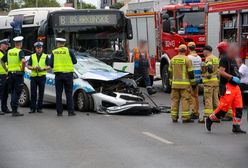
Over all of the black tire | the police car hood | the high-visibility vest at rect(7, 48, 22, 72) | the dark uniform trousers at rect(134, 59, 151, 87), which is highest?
the high-visibility vest at rect(7, 48, 22, 72)

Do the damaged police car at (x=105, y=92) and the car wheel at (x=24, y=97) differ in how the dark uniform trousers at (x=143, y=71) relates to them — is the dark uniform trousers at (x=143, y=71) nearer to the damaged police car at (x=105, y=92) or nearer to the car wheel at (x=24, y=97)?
the damaged police car at (x=105, y=92)

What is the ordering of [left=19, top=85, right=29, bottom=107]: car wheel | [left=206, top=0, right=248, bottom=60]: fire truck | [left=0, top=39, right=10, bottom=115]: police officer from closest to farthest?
[left=0, top=39, right=10, bottom=115]: police officer
[left=19, top=85, right=29, bottom=107]: car wheel
[left=206, top=0, right=248, bottom=60]: fire truck

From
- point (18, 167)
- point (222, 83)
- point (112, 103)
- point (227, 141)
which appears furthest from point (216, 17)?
point (18, 167)

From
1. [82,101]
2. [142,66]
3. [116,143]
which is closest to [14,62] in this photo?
[82,101]

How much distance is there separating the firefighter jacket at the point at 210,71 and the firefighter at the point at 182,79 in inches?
11.5

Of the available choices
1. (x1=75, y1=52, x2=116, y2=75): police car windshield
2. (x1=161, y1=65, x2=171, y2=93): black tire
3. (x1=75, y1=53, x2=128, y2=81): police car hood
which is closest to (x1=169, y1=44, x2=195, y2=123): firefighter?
(x1=75, y1=53, x2=128, y2=81): police car hood

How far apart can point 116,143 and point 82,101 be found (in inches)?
179

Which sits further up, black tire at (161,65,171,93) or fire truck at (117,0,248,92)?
fire truck at (117,0,248,92)

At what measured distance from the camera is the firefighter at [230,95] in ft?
35.6

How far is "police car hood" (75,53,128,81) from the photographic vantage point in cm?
1435

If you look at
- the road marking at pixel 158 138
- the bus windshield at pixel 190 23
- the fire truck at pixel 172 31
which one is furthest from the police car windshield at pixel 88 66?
the bus windshield at pixel 190 23

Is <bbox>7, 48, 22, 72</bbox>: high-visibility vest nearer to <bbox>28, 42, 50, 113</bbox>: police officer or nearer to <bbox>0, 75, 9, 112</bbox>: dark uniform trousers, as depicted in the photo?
<bbox>28, 42, 50, 113</bbox>: police officer

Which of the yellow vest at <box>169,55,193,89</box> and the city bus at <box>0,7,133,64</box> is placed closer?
the yellow vest at <box>169,55,193,89</box>

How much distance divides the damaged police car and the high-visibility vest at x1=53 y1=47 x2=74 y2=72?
0.69 metres
